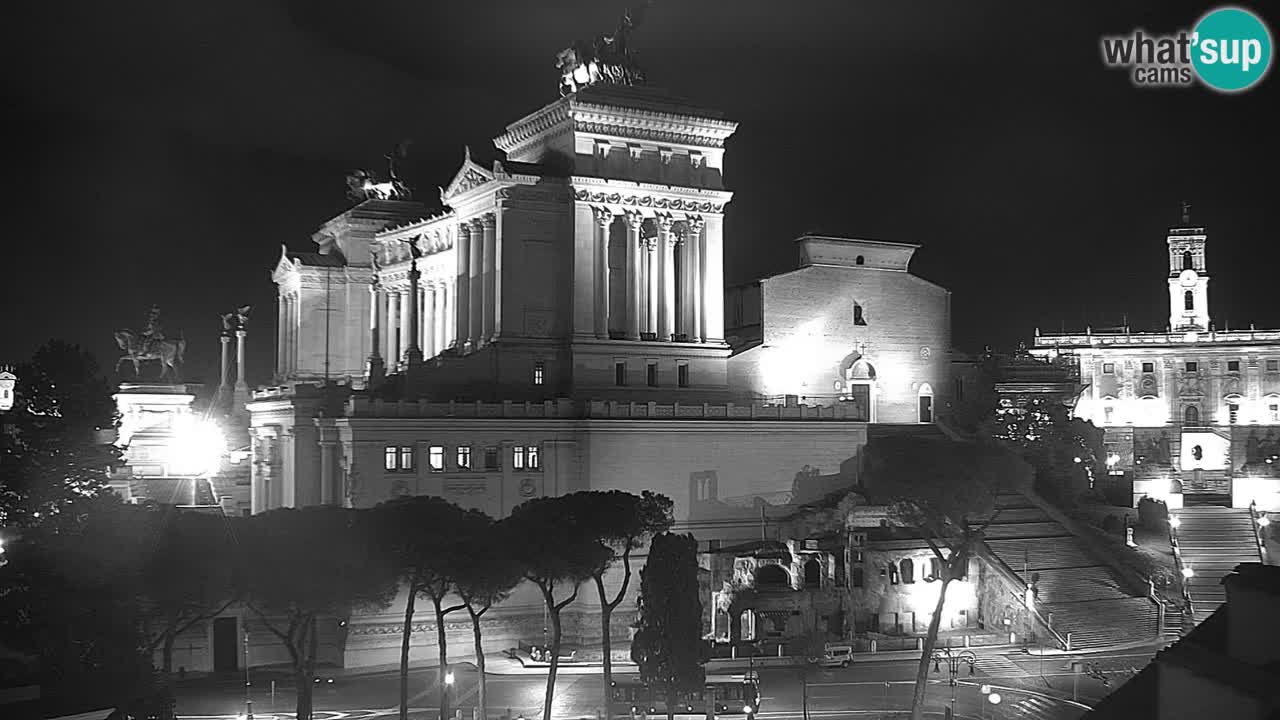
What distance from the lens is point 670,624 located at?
1940 inches

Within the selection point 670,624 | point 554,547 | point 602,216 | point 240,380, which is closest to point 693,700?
point 670,624

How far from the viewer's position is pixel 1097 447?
93.6 m

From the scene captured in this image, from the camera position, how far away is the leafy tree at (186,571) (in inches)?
1810

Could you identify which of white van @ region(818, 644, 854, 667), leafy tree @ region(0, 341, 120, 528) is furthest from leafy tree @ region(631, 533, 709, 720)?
leafy tree @ region(0, 341, 120, 528)

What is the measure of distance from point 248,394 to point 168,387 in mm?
18600

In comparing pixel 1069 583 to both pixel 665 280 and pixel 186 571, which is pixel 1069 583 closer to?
pixel 665 280

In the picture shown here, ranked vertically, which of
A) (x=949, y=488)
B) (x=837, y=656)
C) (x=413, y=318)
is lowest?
(x=837, y=656)

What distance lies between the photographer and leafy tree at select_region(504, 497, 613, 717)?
172 feet

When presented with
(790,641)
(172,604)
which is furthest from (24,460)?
(790,641)

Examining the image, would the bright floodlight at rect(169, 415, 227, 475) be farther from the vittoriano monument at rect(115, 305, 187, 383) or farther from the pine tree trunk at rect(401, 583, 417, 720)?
the pine tree trunk at rect(401, 583, 417, 720)

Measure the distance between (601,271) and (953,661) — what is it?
3163cm

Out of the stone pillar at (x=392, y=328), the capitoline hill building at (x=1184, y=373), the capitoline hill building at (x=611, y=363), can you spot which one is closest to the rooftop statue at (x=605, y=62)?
the capitoline hill building at (x=611, y=363)

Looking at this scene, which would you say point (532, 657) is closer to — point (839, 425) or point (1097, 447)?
point (839, 425)

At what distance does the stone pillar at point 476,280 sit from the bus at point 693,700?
3300cm
